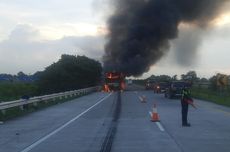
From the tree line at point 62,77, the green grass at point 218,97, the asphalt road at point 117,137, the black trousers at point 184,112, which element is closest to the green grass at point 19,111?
the asphalt road at point 117,137

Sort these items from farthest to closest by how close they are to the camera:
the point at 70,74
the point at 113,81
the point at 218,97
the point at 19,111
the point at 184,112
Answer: the point at 70,74 < the point at 113,81 < the point at 218,97 < the point at 19,111 < the point at 184,112

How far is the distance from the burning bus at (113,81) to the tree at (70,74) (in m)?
5.20

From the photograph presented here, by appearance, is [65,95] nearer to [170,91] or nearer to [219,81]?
[170,91]

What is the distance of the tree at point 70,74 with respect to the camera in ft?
276

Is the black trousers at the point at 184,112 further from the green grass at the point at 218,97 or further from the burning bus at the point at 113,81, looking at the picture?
Answer: the burning bus at the point at 113,81

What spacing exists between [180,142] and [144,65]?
7417 centimetres

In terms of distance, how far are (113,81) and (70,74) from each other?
27.1 feet

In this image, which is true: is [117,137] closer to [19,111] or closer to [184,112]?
[184,112]

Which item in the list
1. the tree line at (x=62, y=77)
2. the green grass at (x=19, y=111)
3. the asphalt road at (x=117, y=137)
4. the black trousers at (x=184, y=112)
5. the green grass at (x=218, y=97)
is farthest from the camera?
the tree line at (x=62, y=77)

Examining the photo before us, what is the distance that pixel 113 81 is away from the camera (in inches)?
3401

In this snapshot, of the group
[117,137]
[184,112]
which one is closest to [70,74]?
[184,112]

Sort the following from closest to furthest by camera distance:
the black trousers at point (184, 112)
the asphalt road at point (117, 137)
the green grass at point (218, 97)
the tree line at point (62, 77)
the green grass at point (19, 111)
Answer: the asphalt road at point (117, 137) → the black trousers at point (184, 112) → the green grass at point (19, 111) → the green grass at point (218, 97) → the tree line at point (62, 77)

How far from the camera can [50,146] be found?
49.6 ft

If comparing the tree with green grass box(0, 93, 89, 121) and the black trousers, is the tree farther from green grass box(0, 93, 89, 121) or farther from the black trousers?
the black trousers
